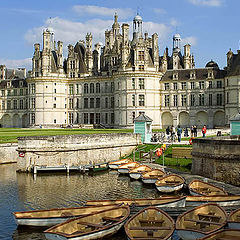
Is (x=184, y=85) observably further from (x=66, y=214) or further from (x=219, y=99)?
(x=66, y=214)

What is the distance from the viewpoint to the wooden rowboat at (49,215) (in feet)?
60.8

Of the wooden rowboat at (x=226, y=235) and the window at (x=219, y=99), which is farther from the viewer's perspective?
the window at (x=219, y=99)

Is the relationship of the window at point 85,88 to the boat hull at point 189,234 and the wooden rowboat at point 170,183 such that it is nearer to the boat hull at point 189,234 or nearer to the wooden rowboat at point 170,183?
the wooden rowboat at point 170,183

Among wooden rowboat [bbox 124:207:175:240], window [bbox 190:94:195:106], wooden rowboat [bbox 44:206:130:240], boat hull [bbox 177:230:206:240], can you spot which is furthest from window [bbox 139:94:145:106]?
boat hull [bbox 177:230:206:240]

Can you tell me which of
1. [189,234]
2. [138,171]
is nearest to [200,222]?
[189,234]

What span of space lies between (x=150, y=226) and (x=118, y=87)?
5745 cm

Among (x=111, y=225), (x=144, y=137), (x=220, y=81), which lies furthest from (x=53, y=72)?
(x=111, y=225)

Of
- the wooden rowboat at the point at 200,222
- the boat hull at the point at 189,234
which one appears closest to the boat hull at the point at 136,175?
the wooden rowboat at the point at 200,222

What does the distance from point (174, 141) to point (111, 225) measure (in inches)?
1213

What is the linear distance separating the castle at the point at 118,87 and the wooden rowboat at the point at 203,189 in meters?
44.0

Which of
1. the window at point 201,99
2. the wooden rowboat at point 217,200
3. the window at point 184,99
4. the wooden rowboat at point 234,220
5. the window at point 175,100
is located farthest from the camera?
the window at point 175,100

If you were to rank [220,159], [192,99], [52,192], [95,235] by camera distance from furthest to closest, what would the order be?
[192,99]
[52,192]
[220,159]
[95,235]

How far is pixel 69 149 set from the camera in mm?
39531

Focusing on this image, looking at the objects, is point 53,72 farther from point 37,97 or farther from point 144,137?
point 144,137
